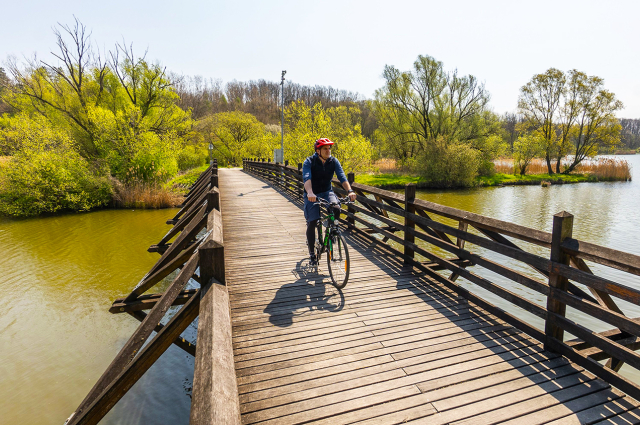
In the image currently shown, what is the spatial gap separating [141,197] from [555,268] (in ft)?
83.5

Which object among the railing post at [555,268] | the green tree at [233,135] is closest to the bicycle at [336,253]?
the railing post at [555,268]

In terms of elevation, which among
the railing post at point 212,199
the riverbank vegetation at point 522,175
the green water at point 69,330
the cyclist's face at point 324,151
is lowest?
the green water at point 69,330

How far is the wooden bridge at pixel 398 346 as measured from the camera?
2.81 meters

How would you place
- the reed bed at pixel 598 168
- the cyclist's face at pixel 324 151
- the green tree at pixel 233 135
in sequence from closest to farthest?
the cyclist's face at pixel 324 151 < the reed bed at pixel 598 168 < the green tree at pixel 233 135

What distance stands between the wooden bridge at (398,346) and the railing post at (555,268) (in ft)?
0.04

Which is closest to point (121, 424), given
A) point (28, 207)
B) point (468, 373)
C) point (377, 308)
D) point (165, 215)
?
point (377, 308)

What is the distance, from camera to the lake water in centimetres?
624

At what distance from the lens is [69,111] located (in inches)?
1111

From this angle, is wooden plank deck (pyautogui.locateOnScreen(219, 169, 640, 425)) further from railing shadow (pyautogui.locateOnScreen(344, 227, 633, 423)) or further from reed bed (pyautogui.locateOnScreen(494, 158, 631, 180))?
reed bed (pyautogui.locateOnScreen(494, 158, 631, 180))

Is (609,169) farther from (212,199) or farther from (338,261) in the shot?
(212,199)

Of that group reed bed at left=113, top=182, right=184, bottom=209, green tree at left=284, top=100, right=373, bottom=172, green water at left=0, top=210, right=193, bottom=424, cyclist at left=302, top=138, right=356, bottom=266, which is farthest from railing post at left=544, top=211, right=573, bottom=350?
green tree at left=284, top=100, right=373, bottom=172

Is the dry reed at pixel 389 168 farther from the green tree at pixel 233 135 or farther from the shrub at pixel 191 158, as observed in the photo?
the shrub at pixel 191 158

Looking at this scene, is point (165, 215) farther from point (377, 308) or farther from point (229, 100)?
point (229, 100)

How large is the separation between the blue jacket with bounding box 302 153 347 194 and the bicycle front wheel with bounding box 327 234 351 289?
974 millimetres
